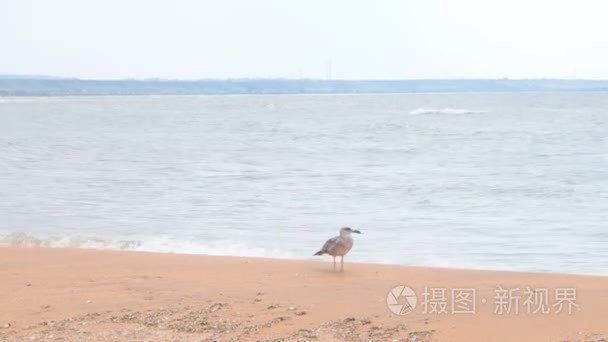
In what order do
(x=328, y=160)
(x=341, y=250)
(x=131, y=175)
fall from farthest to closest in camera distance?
(x=328, y=160)
(x=131, y=175)
(x=341, y=250)

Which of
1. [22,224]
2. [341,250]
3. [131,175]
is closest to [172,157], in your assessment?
[131,175]

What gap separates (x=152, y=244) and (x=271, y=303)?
14.3 feet

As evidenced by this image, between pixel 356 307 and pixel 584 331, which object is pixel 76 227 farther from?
pixel 584 331

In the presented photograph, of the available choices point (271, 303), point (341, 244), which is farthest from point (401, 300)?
point (341, 244)

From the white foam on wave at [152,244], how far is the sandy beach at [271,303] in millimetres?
1318

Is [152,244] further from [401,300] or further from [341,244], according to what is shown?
[401,300]

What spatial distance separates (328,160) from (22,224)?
13083 millimetres

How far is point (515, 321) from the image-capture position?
6.41 meters

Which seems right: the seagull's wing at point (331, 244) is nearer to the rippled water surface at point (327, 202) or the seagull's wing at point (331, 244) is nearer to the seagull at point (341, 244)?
the seagull at point (341, 244)

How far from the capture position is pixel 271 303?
7.03 metres

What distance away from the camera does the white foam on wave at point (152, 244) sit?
10.6 meters

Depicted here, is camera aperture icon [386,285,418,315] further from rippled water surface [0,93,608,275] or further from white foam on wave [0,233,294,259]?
white foam on wave [0,233,294,259]

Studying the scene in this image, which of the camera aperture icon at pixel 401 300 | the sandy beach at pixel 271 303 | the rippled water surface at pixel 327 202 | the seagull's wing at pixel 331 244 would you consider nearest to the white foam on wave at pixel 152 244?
the rippled water surface at pixel 327 202

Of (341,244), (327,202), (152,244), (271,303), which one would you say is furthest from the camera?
(327,202)
